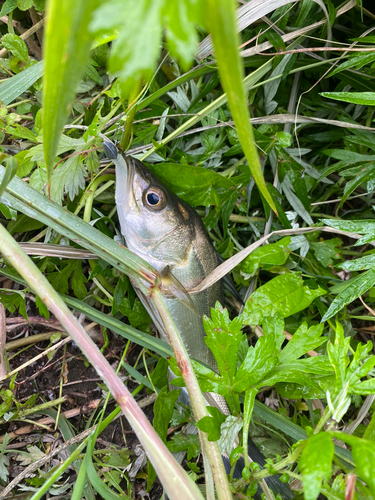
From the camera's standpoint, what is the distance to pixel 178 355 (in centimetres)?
109

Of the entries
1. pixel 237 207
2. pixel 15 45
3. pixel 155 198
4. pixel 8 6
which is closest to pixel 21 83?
pixel 15 45

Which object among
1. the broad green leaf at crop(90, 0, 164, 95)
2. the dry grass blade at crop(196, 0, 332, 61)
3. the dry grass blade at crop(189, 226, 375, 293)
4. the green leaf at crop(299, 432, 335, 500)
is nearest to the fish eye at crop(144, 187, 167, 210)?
the dry grass blade at crop(189, 226, 375, 293)

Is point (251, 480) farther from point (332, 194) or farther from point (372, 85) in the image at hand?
point (372, 85)

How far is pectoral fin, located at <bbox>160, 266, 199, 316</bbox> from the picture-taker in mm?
1696

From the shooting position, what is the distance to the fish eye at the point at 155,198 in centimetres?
169

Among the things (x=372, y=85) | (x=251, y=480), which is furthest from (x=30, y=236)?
(x=372, y=85)

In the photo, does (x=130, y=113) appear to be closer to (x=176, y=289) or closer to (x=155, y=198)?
(x=155, y=198)

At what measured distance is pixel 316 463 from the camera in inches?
30.6

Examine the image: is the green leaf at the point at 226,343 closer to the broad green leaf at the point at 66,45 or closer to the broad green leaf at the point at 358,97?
the broad green leaf at the point at 66,45

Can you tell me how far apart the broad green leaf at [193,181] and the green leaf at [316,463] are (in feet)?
3.85

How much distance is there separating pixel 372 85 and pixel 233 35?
1865 millimetres

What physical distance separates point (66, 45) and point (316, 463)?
0.88m

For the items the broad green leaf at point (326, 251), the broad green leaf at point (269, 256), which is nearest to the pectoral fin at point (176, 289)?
the broad green leaf at point (269, 256)

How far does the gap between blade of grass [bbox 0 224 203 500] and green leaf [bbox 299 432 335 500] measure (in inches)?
10.7
